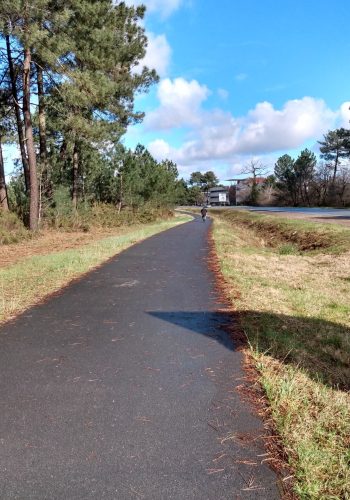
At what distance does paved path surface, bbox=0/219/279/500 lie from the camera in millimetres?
2742

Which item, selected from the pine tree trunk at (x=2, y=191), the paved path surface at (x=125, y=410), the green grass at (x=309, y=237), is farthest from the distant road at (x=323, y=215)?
the paved path surface at (x=125, y=410)

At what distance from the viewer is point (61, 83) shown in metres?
20.0

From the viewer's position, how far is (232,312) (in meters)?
6.96

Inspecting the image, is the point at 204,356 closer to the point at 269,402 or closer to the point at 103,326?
the point at 269,402

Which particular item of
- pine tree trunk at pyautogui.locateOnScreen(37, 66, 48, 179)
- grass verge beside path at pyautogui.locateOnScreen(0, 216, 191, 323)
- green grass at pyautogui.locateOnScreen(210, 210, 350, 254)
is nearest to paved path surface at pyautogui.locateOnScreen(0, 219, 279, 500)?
grass verge beside path at pyautogui.locateOnScreen(0, 216, 191, 323)

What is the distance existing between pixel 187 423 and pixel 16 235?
17.4m

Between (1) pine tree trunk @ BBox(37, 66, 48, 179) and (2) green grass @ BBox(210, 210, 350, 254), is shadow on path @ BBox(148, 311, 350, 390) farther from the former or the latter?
(1) pine tree trunk @ BBox(37, 66, 48, 179)

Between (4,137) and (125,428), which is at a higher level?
(4,137)

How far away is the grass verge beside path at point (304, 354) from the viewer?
289 centimetres

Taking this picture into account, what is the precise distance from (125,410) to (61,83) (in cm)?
1944

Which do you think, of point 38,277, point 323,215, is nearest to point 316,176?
point 323,215

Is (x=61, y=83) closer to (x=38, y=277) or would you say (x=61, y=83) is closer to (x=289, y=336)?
(x=38, y=277)

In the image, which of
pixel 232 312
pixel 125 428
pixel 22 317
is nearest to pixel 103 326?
pixel 22 317

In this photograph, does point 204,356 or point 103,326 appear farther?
point 103,326
